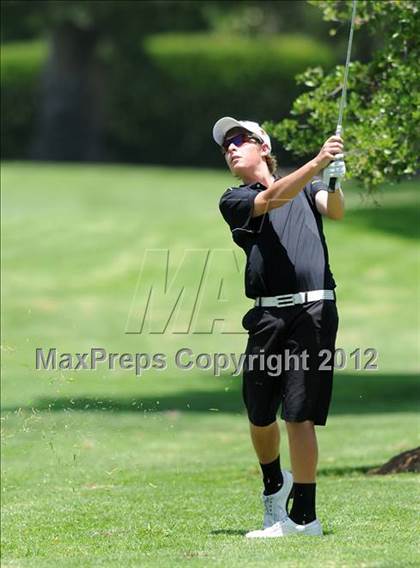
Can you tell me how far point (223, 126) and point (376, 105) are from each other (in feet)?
12.4

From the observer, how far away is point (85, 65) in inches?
1751

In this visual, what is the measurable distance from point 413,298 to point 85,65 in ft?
75.4

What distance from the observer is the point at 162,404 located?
613 inches

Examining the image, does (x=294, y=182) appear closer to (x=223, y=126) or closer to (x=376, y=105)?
(x=223, y=126)

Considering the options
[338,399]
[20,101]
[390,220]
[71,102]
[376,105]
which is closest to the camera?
[376,105]

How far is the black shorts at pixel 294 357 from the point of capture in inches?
286

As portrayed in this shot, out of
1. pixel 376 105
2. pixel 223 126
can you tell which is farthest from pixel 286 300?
pixel 376 105

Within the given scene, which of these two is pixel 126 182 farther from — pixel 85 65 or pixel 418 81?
pixel 418 81

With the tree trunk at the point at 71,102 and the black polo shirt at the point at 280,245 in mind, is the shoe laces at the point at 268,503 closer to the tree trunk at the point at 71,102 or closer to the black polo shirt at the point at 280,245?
the black polo shirt at the point at 280,245

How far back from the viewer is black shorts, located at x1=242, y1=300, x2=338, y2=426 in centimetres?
727

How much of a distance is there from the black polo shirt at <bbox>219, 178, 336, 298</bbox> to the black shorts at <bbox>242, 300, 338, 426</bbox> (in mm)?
116

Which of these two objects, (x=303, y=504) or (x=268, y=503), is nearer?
(x=303, y=504)

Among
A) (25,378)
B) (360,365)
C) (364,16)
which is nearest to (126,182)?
(360,365)

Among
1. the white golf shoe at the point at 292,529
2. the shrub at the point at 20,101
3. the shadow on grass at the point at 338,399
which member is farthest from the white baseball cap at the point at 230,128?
the shrub at the point at 20,101
